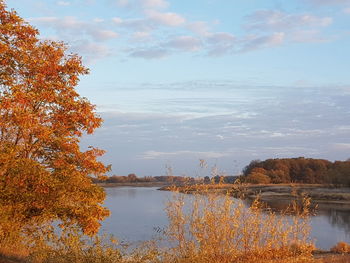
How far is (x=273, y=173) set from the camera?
453 feet

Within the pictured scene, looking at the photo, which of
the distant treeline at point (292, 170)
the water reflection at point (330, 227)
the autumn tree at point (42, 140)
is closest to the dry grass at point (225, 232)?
the autumn tree at point (42, 140)

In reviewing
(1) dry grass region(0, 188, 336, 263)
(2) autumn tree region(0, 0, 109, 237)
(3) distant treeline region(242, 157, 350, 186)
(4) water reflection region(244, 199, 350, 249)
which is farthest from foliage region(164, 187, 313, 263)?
(3) distant treeline region(242, 157, 350, 186)

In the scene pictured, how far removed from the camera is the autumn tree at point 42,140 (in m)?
14.8

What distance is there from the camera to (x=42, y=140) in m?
16.6

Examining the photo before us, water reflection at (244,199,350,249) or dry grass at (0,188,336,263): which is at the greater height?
dry grass at (0,188,336,263)

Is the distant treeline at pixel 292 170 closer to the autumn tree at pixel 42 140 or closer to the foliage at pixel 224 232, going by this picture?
the autumn tree at pixel 42 140

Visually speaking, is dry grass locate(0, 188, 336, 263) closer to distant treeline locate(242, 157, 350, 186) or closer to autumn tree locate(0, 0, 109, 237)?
autumn tree locate(0, 0, 109, 237)

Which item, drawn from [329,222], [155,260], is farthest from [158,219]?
[155,260]

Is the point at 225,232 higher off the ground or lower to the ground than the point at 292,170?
lower

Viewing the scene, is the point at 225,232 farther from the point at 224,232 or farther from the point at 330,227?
the point at 330,227

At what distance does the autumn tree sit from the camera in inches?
584

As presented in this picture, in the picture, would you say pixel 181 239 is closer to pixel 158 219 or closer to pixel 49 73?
pixel 49 73

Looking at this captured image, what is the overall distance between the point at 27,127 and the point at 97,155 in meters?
3.27

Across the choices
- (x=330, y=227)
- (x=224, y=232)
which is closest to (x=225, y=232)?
(x=224, y=232)
